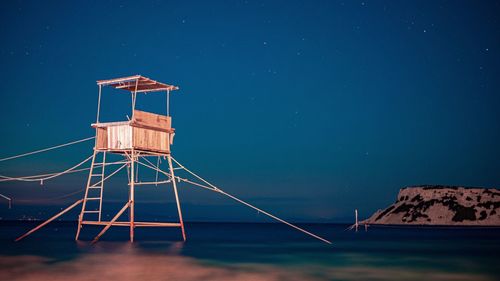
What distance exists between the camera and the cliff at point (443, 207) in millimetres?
149675

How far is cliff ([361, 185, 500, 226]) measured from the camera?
5893 inches

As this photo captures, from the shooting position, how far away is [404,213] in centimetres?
16038

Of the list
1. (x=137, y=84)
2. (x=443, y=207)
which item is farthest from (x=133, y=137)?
(x=443, y=207)

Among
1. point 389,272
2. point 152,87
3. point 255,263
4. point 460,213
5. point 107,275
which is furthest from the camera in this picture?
point 460,213

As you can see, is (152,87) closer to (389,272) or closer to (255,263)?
(255,263)

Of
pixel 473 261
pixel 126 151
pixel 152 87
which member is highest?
pixel 152 87

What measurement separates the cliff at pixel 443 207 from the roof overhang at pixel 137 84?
130m

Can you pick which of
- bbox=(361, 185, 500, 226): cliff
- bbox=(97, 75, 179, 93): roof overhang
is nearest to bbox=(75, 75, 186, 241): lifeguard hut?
bbox=(97, 75, 179, 93): roof overhang

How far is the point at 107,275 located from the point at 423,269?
16997mm

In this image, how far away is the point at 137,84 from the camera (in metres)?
33.5

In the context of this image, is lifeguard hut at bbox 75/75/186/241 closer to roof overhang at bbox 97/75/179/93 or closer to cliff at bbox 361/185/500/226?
roof overhang at bbox 97/75/179/93

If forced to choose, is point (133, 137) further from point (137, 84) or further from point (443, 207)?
point (443, 207)

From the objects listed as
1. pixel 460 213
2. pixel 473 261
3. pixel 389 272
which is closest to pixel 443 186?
pixel 460 213

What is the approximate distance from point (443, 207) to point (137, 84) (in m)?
140
